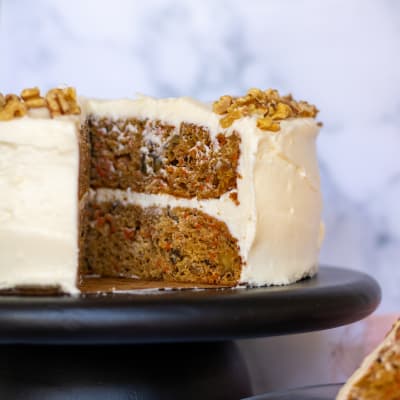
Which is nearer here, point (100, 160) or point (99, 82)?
point (100, 160)

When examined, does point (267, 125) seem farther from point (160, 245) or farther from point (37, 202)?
point (37, 202)

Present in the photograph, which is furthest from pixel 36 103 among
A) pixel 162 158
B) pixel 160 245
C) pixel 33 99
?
pixel 160 245

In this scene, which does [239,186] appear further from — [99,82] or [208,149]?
[99,82]

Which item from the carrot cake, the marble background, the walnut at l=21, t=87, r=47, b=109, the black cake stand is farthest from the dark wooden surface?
the marble background

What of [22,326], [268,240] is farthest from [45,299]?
[268,240]

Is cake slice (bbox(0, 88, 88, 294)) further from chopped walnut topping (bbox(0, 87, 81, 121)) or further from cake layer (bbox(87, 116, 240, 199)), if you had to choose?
cake layer (bbox(87, 116, 240, 199))
